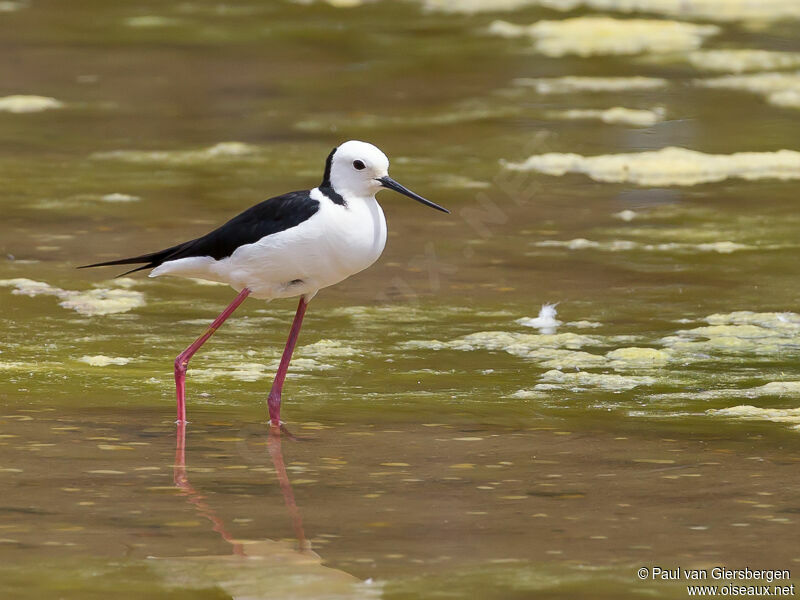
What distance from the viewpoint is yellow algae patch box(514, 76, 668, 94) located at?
1339cm

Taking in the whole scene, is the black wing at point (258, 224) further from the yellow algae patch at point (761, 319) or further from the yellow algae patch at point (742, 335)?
the yellow algae patch at point (761, 319)

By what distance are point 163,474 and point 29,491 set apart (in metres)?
0.45

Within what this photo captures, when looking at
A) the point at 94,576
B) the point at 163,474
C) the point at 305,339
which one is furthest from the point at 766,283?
the point at 94,576

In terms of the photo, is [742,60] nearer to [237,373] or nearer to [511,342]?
[511,342]

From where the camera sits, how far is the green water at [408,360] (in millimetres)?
4230

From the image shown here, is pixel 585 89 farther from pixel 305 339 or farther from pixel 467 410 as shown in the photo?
pixel 467 410

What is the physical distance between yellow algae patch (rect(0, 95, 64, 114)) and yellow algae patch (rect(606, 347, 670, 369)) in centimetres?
733

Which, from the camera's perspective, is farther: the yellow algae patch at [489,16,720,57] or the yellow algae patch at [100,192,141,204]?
the yellow algae patch at [489,16,720,57]

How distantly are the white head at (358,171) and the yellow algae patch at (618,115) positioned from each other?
21.9 ft

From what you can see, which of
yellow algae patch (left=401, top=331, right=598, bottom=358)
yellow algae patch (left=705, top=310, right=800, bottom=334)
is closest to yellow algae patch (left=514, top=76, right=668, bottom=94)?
yellow algae patch (left=705, top=310, right=800, bottom=334)

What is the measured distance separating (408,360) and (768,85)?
25.9 ft

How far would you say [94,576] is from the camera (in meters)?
3.98

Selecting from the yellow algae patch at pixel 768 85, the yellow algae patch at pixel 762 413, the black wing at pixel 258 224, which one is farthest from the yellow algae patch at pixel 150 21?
the yellow algae patch at pixel 762 413

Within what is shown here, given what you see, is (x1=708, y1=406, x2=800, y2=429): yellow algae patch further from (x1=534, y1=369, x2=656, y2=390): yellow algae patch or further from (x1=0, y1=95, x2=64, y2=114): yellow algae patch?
(x1=0, y1=95, x2=64, y2=114): yellow algae patch
